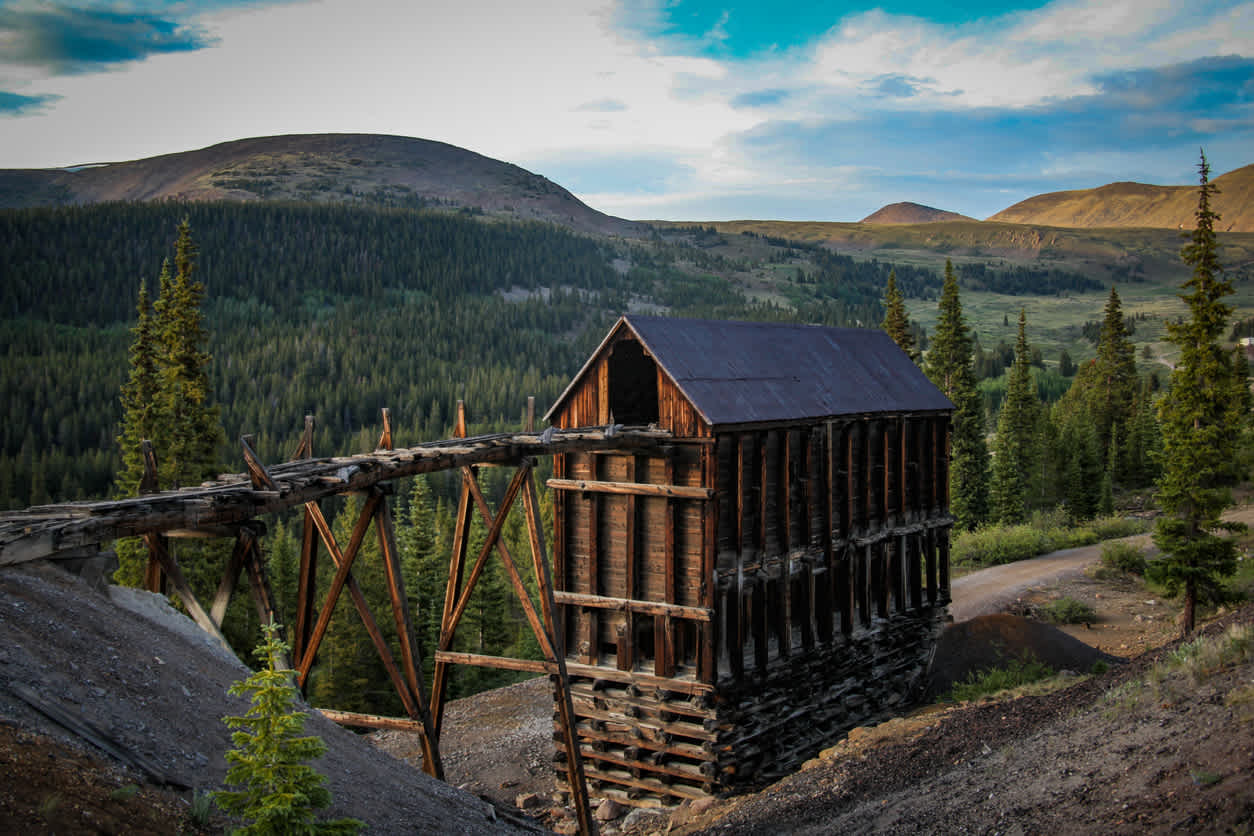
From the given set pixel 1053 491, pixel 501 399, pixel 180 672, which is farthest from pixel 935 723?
pixel 501 399

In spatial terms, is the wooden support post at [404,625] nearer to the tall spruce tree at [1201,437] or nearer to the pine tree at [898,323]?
the tall spruce tree at [1201,437]

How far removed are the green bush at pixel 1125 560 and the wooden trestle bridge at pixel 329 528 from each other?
2551 cm

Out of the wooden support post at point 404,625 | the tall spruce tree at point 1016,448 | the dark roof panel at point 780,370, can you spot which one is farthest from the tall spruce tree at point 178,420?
the tall spruce tree at point 1016,448

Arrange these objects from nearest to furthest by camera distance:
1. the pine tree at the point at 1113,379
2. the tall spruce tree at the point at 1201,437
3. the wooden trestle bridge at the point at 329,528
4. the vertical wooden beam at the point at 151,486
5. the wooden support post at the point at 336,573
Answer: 1. the wooden trestle bridge at the point at 329,528
2. the vertical wooden beam at the point at 151,486
3. the wooden support post at the point at 336,573
4. the tall spruce tree at the point at 1201,437
5. the pine tree at the point at 1113,379

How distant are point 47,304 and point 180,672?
15759 centimetres

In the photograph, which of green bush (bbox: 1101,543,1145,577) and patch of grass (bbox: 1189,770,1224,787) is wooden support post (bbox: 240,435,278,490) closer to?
patch of grass (bbox: 1189,770,1224,787)

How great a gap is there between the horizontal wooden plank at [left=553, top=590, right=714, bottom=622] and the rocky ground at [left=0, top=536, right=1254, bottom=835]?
353cm

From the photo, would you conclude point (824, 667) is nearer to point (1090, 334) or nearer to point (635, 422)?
point (635, 422)

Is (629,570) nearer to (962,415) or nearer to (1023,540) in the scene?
(1023,540)

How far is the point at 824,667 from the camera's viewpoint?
2070 cm

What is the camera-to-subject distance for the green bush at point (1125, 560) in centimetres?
3428

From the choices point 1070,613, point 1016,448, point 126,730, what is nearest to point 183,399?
point 126,730

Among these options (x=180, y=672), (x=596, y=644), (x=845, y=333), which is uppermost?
(x=845, y=333)

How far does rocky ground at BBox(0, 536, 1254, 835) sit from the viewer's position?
269 inches
